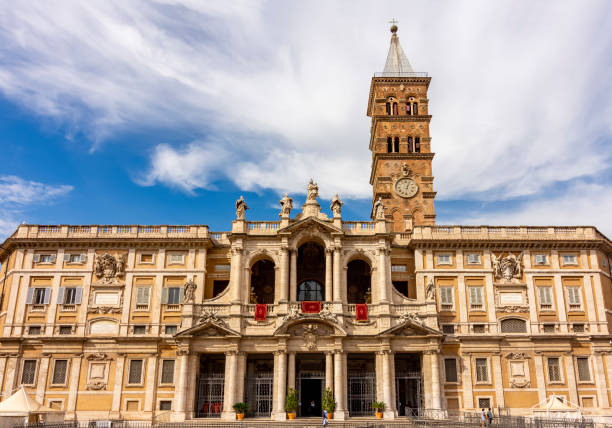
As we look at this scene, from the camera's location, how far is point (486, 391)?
43750mm

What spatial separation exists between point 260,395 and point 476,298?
64.6 ft

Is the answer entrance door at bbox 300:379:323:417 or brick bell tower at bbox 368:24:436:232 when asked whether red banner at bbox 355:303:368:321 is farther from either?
brick bell tower at bbox 368:24:436:232

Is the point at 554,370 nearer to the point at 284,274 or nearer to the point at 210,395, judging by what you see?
the point at 284,274

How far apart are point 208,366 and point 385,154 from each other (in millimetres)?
28967

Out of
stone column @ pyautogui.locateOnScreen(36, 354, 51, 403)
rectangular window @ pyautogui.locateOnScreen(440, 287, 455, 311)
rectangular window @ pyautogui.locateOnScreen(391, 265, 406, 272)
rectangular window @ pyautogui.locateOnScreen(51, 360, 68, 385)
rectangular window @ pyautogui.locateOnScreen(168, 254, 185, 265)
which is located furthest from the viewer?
rectangular window @ pyautogui.locateOnScreen(391, 265, 406, 272)

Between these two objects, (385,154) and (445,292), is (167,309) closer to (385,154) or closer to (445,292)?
(445,292)

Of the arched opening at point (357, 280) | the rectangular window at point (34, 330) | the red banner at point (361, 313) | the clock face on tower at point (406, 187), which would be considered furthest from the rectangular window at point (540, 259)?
the rectangular window at point (34, 330)

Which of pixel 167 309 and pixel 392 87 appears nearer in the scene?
pixel 167 309

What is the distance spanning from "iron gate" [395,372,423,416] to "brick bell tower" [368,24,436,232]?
15.6 metres

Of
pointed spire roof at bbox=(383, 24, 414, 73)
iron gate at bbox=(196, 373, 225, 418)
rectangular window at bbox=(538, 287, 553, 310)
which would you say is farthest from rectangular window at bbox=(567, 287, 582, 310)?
pointed spire roof at bbox=(383, 24, 414, 73)

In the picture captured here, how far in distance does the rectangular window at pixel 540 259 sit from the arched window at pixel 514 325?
211 inches

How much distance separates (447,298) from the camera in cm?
4616

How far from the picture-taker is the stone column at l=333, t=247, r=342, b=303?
43781 millimetres

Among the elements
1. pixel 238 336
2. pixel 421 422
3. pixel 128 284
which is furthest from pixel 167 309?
pixel 421 422
